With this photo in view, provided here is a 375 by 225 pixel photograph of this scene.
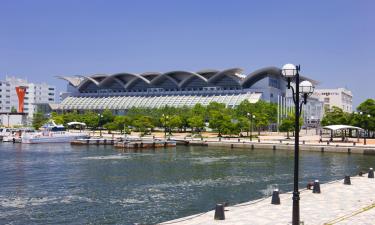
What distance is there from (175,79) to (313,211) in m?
139

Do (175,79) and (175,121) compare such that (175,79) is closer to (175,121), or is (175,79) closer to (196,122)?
(175,121)

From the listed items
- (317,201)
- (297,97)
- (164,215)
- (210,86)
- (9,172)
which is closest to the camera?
(297,97)

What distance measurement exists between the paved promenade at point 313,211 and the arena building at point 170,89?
10660 centimetres

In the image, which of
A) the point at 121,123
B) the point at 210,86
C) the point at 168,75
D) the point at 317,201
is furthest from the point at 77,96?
the point at 317,201

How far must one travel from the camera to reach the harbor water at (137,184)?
79.0 ft

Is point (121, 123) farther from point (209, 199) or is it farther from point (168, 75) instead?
point (209, 199)

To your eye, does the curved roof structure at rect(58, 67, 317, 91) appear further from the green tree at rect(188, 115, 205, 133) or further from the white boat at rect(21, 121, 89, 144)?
the white boat at rect(21, 121, 89, 144)

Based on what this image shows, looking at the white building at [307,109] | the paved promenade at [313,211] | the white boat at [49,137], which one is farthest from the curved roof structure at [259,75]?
the paved promenade at [313,211]

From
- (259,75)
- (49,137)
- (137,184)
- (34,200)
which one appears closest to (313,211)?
(34,200)

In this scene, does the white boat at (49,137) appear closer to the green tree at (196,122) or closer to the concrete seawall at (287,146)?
the green tree at (196,122)

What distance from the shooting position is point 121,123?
111250 mm

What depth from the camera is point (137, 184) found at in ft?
113

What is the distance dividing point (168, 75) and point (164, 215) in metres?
132

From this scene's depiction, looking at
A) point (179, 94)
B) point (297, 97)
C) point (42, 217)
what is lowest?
point (42, 217)
